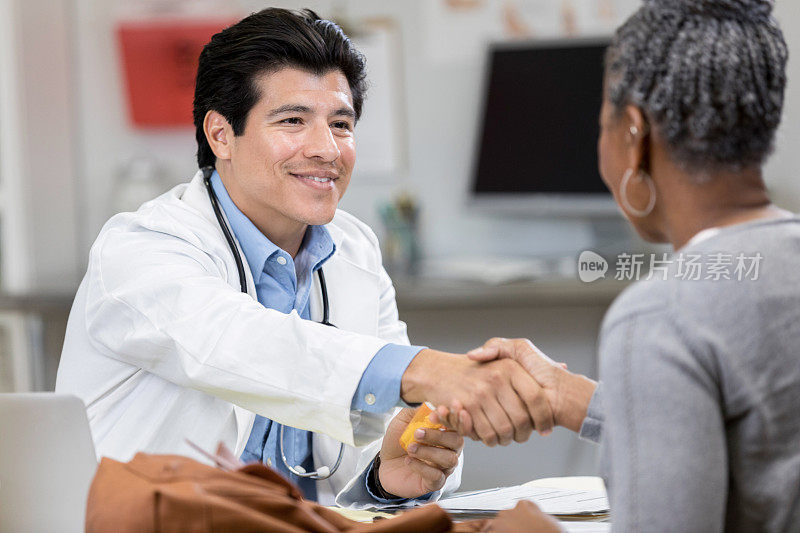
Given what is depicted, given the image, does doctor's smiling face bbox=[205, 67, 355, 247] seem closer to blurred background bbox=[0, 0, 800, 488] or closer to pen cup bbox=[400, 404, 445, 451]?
pen cup bbox=[400, 404, 445, 451]

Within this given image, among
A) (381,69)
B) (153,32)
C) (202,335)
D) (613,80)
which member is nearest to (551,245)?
(381,69)

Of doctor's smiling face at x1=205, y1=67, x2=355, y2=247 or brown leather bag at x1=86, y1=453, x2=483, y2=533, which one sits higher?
doctor's smiling face at x1=205, y1=67, x2=355, y2=247

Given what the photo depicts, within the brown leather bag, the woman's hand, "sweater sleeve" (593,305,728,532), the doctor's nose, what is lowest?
the woman's hand

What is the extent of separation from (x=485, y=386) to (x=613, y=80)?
53 centimetres

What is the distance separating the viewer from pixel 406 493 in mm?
1527

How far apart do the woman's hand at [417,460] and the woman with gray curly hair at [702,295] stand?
1.81ft

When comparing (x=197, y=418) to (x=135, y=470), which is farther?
(x=197, y=418)

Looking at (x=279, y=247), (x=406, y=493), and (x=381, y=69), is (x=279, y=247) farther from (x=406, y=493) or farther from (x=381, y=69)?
(x=381, y=69)

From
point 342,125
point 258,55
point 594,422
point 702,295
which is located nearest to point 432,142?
point 342,125

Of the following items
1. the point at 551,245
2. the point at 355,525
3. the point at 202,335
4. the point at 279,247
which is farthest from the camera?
the point at 551,245

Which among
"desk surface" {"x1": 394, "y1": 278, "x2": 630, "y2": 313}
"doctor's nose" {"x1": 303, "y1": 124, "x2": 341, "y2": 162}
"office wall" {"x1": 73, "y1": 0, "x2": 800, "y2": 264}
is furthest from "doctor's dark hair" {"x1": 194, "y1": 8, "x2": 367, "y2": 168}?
"office wall" {"x1": 73, "y1": 0, "x2": 800, "y2": 264}

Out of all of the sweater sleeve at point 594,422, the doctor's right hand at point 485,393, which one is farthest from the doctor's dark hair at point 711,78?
the doctor's right hand at point 485,393

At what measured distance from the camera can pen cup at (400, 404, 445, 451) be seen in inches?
58.2

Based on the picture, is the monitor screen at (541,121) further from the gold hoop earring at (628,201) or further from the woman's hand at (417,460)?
the gold hoop earring at (628,201)
